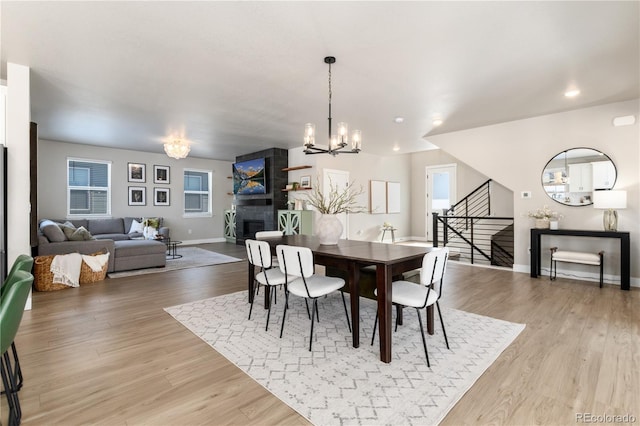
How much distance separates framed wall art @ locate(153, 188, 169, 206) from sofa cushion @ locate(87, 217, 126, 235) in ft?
3.84

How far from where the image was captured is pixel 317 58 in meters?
3.07

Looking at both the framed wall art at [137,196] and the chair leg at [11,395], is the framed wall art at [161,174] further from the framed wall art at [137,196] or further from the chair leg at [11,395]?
the chair leg at [11,395]

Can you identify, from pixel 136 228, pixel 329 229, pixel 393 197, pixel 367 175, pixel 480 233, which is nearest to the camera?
pixel 329 229

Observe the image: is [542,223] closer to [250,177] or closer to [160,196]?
[250,177]

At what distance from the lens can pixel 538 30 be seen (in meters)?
2.59

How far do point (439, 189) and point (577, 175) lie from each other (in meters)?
4.85

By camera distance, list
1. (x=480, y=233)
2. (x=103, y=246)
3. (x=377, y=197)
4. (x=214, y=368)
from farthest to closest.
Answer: (x=377, y=197) < (x=480, y=233) < (x=103, y=246) < (x=214, y=368)

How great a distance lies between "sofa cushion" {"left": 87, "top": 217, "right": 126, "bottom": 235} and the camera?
23.8 ft

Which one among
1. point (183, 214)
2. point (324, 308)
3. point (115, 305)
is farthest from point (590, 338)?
point (183, 214)

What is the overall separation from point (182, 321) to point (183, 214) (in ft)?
22.1

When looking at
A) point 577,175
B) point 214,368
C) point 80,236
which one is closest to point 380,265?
point 214,368

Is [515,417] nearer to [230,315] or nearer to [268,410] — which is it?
[268,410]

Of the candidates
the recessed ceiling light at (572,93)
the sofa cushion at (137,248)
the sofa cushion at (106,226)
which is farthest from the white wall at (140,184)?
the recessed ceiling light at (572,93)

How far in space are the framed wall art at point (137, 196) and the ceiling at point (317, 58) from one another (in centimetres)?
325
